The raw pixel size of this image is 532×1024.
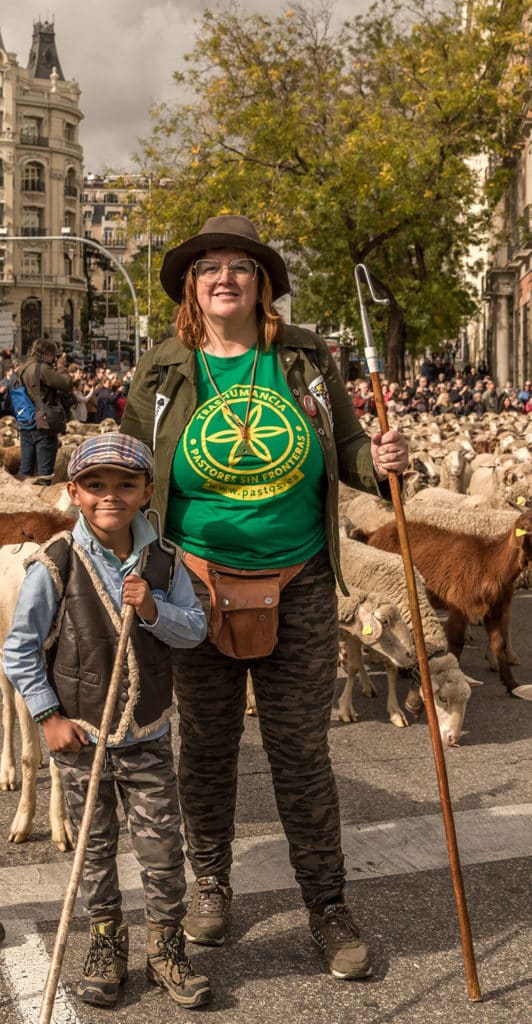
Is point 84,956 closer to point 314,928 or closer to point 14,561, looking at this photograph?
point 314,928

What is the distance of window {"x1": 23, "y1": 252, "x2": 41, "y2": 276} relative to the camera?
116375mm

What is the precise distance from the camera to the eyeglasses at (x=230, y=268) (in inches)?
155

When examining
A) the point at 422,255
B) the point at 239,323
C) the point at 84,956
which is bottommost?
the point at 84,956

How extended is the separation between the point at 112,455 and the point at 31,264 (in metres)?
117

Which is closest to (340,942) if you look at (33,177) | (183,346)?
(183,346)

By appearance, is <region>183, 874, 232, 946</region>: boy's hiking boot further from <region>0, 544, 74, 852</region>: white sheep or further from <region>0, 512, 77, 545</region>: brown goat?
<region>0, 512, 77, 545</region>: brown goat

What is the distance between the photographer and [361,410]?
90.8 ft

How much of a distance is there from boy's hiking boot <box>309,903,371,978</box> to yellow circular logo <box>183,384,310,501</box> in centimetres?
130

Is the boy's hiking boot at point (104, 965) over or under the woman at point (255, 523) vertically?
under

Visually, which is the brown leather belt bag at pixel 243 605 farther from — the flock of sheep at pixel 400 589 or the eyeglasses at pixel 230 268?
the flock of sheep at pixel 400 589

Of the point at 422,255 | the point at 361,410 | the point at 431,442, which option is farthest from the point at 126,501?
the point at 422,255

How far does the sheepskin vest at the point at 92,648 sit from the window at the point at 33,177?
117191 mm

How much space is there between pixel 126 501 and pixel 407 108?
30497mm

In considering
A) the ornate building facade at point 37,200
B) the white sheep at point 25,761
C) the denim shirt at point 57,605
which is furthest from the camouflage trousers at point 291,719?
the ornate building facade at point 37,200
